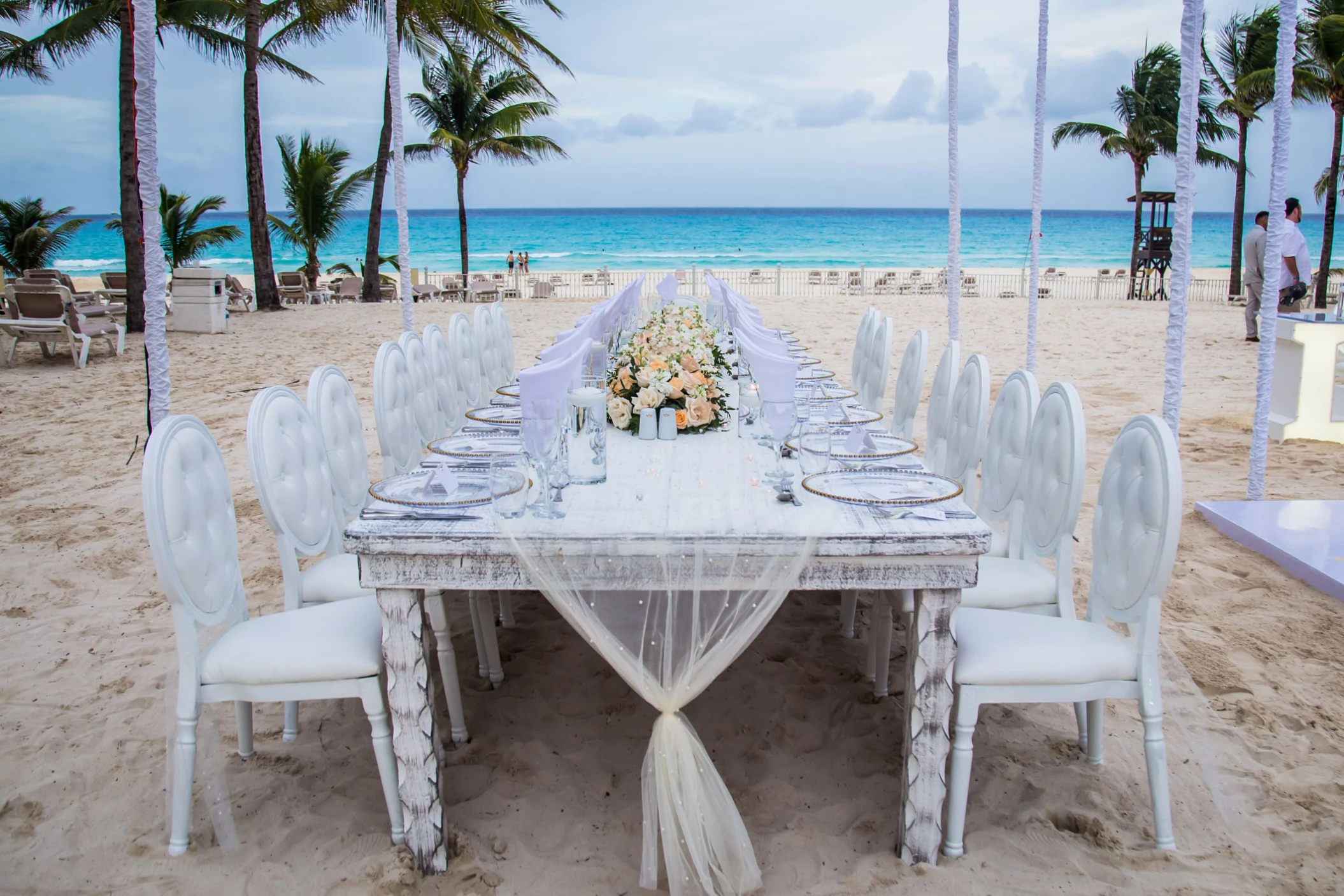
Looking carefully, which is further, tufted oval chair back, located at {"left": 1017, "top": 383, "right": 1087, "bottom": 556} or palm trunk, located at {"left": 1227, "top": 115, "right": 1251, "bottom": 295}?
palm trunk, located at {"left": 1227, "top": 115, "right": 1251, "bottom": 295}

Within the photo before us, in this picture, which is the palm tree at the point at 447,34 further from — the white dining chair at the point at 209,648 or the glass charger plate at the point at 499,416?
the white dining chair at the point at 209,648

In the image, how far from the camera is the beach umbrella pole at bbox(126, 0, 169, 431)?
9.25 feet

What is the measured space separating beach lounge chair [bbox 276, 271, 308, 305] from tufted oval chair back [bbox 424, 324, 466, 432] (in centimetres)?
1489

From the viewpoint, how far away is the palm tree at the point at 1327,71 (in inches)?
501

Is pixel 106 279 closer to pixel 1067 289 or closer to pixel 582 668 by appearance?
pixel 582 668

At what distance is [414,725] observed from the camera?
80.0 inches

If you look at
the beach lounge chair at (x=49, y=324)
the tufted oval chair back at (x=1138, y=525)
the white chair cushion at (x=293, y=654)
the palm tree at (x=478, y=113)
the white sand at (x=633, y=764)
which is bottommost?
the white sand at (x=633, y=764)

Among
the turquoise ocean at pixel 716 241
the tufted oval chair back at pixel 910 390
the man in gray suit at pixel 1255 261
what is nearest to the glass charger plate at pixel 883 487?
the tufted oval chair back at pixel 910 390

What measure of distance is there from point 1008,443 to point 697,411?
3.22 feet

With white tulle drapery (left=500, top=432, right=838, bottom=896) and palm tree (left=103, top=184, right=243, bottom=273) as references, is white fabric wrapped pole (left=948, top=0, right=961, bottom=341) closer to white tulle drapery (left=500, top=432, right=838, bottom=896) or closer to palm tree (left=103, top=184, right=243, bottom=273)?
white tulle drapery (left=500, top=432, right=838, bottom=896)

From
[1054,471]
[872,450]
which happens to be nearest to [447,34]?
[872,450]

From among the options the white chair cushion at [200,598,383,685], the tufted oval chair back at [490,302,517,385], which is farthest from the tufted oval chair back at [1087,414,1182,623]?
the tufted oval chair back at [490,302,517,385]

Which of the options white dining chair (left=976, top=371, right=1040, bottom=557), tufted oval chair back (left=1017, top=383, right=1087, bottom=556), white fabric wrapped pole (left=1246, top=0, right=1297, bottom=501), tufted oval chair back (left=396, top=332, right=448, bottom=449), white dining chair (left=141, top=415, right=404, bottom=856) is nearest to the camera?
white dining chair (left=141, top=415, right=404, bottom=856)

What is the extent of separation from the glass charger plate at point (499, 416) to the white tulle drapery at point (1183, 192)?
218 cm
